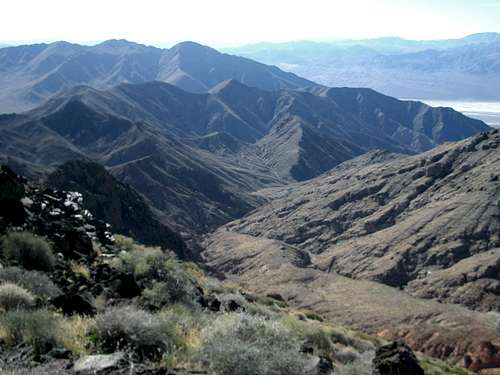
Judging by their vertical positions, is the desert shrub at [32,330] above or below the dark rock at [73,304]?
above

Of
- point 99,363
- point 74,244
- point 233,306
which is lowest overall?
point 233,306

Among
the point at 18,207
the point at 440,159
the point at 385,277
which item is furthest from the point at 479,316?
the point at 440,159

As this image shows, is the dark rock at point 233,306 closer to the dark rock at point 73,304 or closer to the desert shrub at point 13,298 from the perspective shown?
the dark rock at point 73,304

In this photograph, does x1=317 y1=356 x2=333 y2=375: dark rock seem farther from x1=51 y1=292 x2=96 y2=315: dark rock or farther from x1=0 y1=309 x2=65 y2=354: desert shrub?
x1=51 y1=292 x2=96 y2=315: dark rock

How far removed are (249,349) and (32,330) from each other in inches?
140

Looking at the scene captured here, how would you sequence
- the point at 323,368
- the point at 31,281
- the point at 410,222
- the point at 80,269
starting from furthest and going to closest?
1. the point at 410,222
2. the point at 80,269
3. the point at 31,281
4. the point at 323,368

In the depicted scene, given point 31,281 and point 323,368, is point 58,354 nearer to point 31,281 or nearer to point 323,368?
point 323,368

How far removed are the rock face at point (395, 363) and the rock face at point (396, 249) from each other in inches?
1571

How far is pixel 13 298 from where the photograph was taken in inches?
445

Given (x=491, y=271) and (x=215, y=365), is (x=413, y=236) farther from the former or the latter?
(x=215, y=365)

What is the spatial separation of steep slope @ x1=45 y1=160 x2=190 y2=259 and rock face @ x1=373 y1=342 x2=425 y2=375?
61.4m

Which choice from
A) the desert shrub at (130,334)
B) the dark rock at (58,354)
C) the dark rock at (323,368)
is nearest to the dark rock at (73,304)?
the desert shrub at (130,334)

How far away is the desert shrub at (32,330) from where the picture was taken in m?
9.45

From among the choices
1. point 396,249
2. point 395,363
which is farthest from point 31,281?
point 396,249
